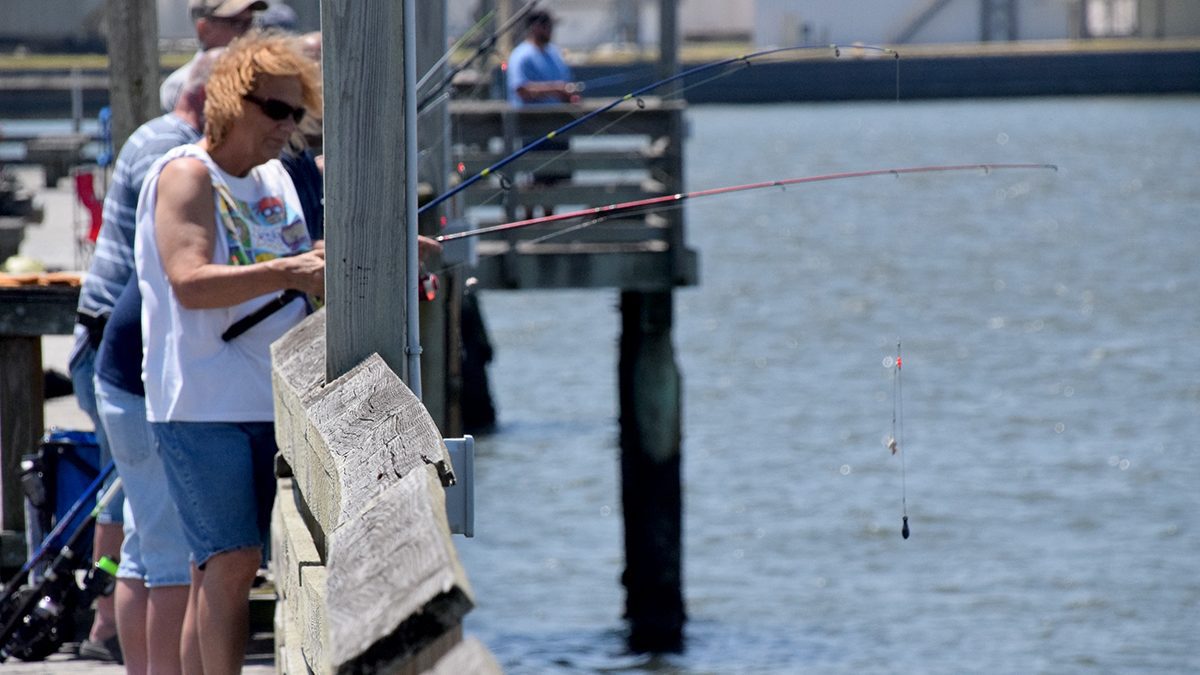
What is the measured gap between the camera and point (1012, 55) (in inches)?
2980

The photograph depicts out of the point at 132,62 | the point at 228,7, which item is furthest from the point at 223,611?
the point at 132,62

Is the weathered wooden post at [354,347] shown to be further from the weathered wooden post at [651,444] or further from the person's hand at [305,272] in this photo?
the weathered wooden post at [651,444]

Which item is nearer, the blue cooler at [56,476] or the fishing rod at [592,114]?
the fishing rod at [592,114]

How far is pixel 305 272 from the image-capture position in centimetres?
409

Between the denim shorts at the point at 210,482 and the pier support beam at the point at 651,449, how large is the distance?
7.79 metres

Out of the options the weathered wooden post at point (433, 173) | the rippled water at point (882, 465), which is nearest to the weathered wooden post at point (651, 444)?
the rippled water at point (882, 465)

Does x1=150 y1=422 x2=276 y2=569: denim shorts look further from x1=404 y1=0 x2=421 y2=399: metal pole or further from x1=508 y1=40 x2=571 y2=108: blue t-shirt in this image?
x1=508 y1=40 x2=571 y2=108: blue t-shirt

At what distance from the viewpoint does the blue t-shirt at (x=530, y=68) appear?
516 inches

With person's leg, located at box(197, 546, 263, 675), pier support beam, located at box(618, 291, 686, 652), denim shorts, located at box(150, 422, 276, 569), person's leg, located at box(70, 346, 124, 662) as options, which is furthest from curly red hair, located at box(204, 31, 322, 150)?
pier support beam, located at box(618, 291, 686, 652)

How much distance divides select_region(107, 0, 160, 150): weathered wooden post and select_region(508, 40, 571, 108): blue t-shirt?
6.23 meters

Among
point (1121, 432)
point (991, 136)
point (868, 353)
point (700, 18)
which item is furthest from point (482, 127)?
point (700, 18)

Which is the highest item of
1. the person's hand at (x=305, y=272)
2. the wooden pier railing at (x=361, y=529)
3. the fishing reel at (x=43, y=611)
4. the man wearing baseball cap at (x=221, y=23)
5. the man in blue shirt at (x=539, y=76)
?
the man in blue shirt at (x=539, y=76)

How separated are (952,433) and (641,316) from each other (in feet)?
23.3

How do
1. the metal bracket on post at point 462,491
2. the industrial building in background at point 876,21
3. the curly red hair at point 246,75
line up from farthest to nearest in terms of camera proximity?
the industrial building in background at point 876,21 → the curly red hair at point 246,75 → the metal bracket on post at point 462,491
